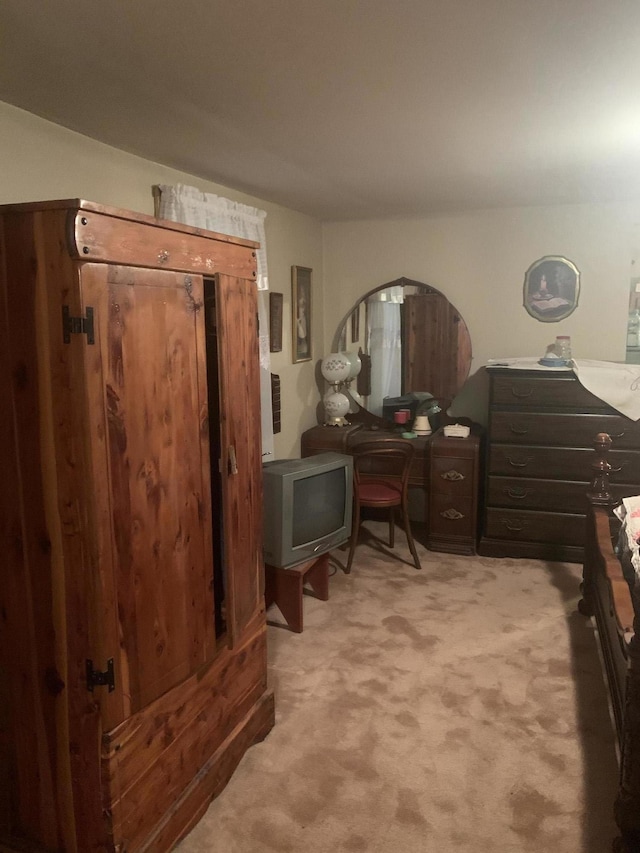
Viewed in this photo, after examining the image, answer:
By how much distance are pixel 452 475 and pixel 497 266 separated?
1489 millimetres

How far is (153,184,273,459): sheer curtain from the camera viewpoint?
2.87 m

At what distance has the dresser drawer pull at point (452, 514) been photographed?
13.6 ft

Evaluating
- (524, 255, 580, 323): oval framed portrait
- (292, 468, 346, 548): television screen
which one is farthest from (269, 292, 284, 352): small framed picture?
(524, 255, 580, 323): oval framed portrait

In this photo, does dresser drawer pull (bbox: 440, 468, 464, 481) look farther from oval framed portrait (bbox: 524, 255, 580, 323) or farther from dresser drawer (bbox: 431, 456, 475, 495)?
oval framed portrait (bbox: 524, 255, 580, 323)

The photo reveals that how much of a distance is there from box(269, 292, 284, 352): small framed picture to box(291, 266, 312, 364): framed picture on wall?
22cm

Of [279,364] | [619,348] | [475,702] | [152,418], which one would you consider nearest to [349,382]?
[279,364]

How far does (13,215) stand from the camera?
146cm

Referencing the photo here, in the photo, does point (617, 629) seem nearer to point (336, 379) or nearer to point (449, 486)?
point (449, 486)

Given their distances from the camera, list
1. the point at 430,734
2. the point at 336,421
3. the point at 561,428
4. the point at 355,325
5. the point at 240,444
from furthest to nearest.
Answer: the point at 355,325 < the point at 336,421 < the point at 561,428 < the point at 430,734 < the point at 240,444

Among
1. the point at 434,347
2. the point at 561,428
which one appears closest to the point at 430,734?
the point at 561,428

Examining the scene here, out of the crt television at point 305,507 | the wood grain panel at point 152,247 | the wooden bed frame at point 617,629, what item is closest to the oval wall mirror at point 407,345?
the crt television at point 305,507

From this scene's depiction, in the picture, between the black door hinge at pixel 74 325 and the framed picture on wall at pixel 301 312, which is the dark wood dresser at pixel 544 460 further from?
the black door hinge at pixel 74 325

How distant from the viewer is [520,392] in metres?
3.92

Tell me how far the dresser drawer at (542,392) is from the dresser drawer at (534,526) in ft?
2.20
